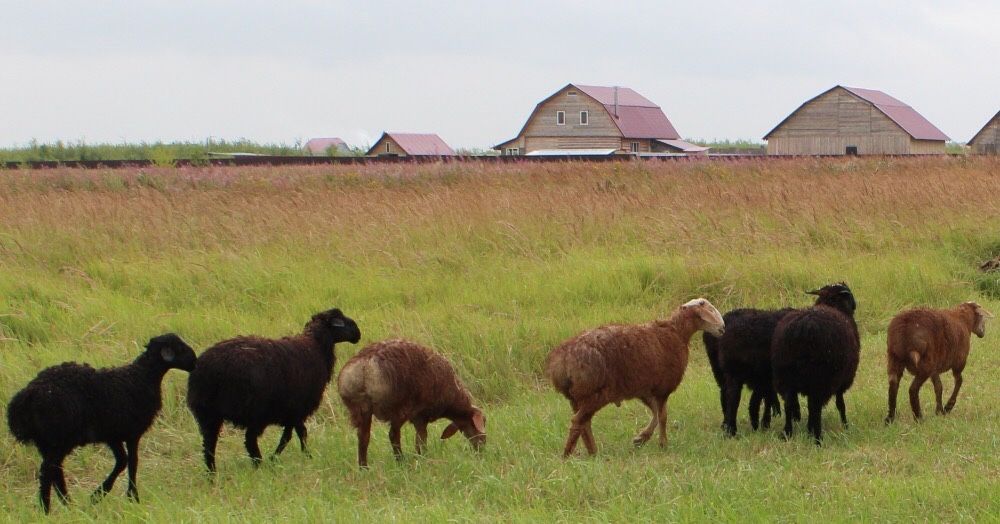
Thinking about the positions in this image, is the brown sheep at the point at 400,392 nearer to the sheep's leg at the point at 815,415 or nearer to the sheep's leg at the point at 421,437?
the sheep's leg at the point at 421,437

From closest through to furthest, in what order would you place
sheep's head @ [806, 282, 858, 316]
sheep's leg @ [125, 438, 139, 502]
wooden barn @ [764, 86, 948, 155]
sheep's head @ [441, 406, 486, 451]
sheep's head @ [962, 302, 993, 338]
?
sheep's leg @ [125, 438, 139, 502] → sheep's head @ [441, 406, 486, 451] → sheep's head @ [806, 282, 858, 316] → sheep's head @ [962, 302, 993, 338] → wooden barn @ [764, 86, 948, 155]

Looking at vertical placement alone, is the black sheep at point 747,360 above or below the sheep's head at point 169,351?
below

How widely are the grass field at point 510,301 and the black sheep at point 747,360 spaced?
0.71 feet

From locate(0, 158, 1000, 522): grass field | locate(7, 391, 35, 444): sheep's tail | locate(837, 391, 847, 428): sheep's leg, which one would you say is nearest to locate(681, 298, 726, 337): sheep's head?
locate(0, 158, 1000, 522): grass field

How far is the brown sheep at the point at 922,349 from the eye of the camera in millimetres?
7477

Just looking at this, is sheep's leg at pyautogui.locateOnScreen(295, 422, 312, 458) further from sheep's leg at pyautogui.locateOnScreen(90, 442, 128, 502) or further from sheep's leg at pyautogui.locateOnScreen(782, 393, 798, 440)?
sheep's leg at pyautogui.locateOnScreen(782, 393, 798, 440)

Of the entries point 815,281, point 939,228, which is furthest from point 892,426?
point 939,228

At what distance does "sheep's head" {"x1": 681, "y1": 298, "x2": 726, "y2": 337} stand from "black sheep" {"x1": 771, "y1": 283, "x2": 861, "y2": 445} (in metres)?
0.39

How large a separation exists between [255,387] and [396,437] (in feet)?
3.04

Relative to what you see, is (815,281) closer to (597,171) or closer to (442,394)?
(442,394)

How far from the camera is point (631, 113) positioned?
5572cm

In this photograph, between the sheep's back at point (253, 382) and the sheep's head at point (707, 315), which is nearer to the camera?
the sheep's back at point (253, 382)

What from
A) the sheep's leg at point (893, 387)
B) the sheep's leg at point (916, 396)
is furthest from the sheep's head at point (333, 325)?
the sheep's leg at point (916, 396)

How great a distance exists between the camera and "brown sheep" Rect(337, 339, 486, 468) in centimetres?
640
